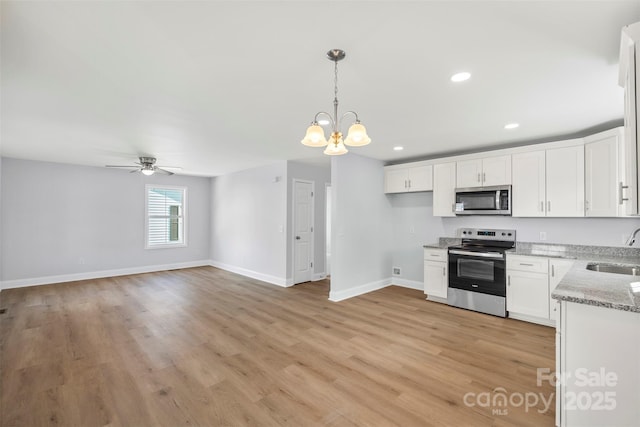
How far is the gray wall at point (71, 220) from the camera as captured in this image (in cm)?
559

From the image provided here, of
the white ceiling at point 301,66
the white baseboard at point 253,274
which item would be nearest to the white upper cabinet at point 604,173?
the white ceiling at point 301,66

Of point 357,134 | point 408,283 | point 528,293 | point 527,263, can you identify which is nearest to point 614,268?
Answer: point 527,263

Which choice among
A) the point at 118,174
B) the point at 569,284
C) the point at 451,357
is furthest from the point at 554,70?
the point at 118,174

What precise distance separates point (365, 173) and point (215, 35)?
3865 mm

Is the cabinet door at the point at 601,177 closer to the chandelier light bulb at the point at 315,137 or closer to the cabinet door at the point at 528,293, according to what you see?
the cabinet door at the point at 528,293

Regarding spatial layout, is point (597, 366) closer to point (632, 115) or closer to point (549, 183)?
point (632, 115)

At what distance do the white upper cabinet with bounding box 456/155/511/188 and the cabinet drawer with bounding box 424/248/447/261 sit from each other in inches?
43.8

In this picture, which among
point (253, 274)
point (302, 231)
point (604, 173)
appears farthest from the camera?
point (253, 274)

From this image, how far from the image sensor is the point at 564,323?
176 cm

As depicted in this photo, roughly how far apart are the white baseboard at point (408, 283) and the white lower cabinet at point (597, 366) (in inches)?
143

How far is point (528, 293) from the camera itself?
380 cm

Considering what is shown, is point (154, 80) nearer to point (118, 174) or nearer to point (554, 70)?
point (554, 70)

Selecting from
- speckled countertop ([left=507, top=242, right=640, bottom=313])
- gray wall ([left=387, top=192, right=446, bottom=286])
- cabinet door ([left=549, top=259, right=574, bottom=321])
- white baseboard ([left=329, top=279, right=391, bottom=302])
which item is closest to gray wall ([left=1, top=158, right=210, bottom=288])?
white baseboard ([left=329, top=279, right=391, bottom=302])

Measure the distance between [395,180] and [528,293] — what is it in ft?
8.97
